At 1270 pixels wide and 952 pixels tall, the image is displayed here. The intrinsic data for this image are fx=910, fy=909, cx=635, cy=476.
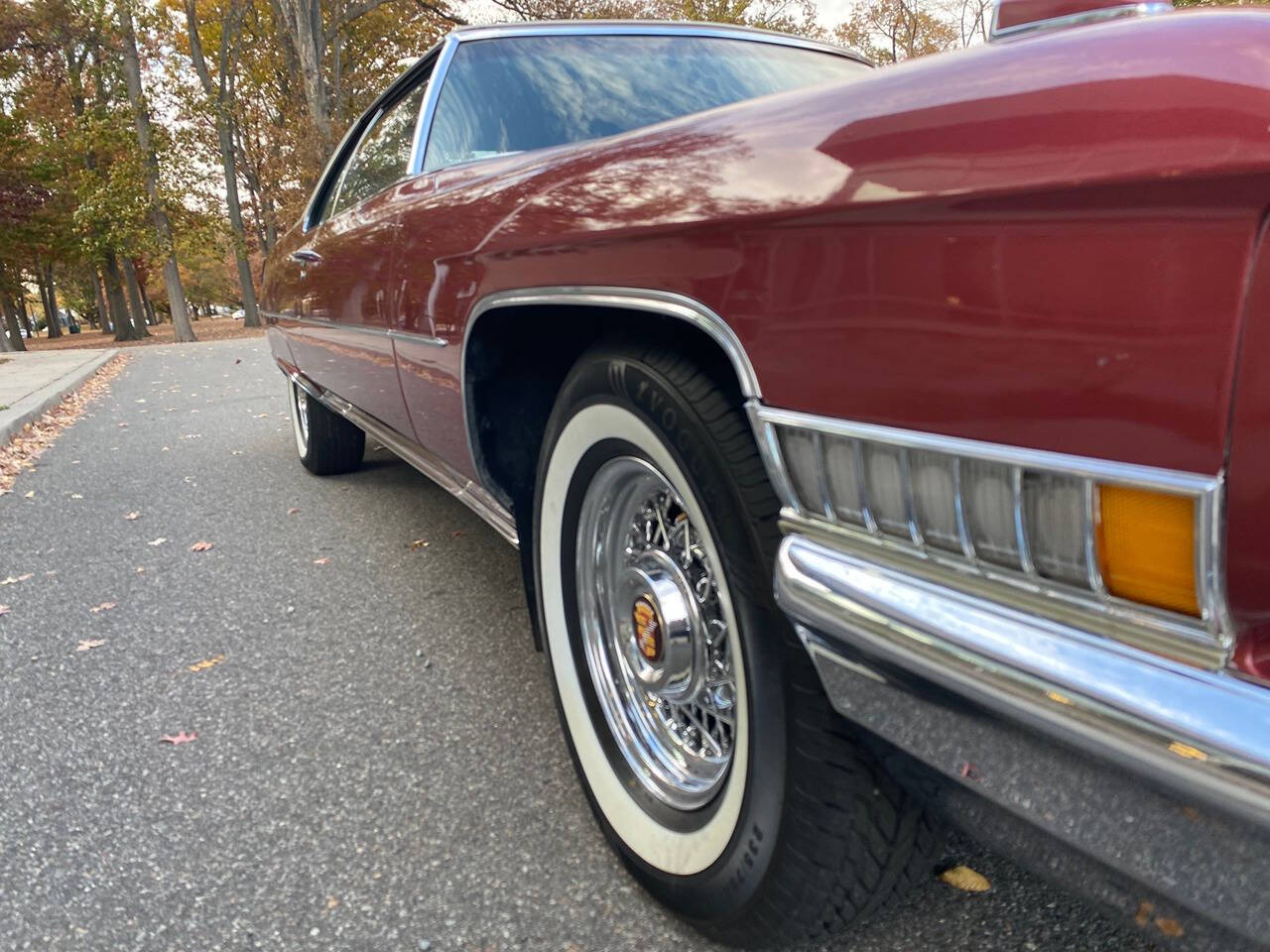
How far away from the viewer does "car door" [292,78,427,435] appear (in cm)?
261

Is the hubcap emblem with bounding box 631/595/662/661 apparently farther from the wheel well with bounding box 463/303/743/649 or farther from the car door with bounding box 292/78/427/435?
the car door with bounding box 292/78/427/435

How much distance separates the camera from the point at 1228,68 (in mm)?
688

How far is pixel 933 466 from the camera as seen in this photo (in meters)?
0.92

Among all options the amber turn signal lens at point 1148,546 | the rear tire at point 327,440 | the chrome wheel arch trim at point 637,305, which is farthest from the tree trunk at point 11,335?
the amber turn signal lens at point 1148,546

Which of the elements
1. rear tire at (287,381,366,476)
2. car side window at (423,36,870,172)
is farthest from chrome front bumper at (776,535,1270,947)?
rear tire at (287,381,366,476)

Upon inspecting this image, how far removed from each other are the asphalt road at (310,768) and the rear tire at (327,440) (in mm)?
791

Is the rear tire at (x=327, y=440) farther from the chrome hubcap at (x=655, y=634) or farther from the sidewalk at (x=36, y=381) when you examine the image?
the chrome hubcap at (x=655, y=634)

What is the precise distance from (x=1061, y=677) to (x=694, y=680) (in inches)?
32.9

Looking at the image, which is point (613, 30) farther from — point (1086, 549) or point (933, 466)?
point (1086, 549)

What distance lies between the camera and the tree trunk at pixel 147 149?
1886cm

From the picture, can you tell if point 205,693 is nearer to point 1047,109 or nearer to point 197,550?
point 197,550

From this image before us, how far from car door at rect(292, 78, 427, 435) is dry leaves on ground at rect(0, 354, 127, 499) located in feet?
8.42

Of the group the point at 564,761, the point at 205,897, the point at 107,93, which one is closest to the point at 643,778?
the point at 564,761

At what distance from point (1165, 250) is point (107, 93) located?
28.5 meters
